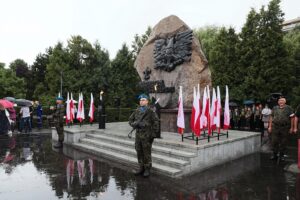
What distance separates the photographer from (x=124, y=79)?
29.6 m

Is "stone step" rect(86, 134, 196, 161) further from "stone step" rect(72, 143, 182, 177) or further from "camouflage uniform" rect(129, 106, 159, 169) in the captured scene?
"camouflage uniform" rect(129, 106, 159, 169)

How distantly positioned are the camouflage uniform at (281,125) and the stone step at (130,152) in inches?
116

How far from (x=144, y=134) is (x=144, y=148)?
31cm

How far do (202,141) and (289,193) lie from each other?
3.00 m

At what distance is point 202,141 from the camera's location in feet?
28.1

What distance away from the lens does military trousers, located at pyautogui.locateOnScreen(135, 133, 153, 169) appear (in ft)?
22.9

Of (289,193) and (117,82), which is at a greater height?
(117,82)

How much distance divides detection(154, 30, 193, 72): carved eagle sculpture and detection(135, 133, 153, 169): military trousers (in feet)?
16.1

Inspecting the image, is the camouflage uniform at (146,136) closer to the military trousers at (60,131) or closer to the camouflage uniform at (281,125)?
the camouflage uniform at (281,125)

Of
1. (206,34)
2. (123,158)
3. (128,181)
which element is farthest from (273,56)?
(128,181)

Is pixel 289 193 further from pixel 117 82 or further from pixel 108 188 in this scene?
pixel 117 82

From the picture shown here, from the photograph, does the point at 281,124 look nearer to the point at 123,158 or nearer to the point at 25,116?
the point at 123,158

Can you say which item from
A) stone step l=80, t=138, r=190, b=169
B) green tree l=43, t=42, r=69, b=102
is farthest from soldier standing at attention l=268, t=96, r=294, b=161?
green tree l=43, t=42, r=69, b=102

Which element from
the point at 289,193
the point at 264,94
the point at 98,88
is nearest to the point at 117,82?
the point at 98,88
